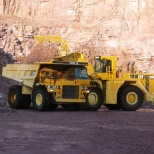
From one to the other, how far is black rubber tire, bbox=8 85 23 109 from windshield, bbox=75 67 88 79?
8.39 ft

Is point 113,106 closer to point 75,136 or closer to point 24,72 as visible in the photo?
point 24,72

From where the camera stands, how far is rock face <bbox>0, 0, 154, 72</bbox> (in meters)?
68.0

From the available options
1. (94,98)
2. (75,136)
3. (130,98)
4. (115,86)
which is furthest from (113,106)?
(75,136)

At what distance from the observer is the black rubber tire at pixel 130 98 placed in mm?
21422

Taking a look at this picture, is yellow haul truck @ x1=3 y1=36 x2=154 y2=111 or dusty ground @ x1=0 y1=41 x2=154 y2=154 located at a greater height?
yellow haul truck @ x1=3 y1=36 x2=154 y2=111

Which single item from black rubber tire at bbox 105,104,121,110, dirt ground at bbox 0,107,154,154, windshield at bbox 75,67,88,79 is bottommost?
dirt ground at bbox 0,107,154,154

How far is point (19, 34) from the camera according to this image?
70.1 metres

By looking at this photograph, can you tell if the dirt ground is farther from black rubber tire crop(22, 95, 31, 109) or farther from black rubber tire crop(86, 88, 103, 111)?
black rubber tire crop(22, 95, 31, 109)

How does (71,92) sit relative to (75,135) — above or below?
above

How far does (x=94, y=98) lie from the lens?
20.7 metres

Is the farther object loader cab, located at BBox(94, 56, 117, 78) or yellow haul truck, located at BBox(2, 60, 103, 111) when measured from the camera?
loader cab, located at BBox(94, 56, 117, 78)

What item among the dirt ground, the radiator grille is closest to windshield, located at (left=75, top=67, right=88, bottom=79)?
the radiator grille

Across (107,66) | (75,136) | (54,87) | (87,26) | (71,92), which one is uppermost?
(87,26)

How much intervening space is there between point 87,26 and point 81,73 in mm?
52598
